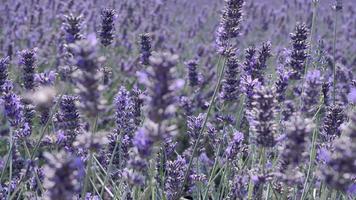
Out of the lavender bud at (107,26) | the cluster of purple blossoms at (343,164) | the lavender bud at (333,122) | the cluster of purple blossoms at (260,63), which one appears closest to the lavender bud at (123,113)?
the lavender bud at (107,26)

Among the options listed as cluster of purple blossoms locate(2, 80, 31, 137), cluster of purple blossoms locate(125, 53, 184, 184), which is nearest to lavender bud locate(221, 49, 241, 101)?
cluster of purple blossoms locate(2, 80, 31, 137)

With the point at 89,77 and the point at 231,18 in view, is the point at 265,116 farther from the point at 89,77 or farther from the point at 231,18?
the point at 231,18

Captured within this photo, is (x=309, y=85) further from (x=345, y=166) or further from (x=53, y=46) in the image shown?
(x=53, y=46)

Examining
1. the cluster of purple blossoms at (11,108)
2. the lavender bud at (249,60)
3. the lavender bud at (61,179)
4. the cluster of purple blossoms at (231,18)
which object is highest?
the cluster of purple blossoms at (231,18)

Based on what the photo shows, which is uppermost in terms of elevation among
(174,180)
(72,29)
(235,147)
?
(72,29)

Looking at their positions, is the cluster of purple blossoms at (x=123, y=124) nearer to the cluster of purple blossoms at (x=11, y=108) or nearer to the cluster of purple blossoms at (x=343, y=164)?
the cluster of purple blossoms at (x=11, y=108)

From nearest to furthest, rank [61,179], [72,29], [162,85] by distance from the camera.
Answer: [61,179], [162,85], [72,29]

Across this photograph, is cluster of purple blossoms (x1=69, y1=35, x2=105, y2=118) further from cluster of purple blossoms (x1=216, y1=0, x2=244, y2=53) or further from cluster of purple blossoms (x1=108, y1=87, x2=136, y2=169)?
cluster of purple blossoms (x1=216, y1=0, x2=244, y2=53)

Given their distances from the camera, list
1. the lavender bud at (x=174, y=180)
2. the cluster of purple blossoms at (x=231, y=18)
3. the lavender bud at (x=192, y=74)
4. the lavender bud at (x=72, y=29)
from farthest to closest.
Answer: the lavender bud at (x=192, y=74) → the cluster of purple blossoms at (x=231, y=18) → the lavender bud at (x=174, y=180) → the lavender bud at (x=72, y=29)

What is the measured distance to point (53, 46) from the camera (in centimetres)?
670

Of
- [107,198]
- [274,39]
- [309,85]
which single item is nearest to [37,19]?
[274,39]

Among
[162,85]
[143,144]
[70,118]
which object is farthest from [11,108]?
[162,85]

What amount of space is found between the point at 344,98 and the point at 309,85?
2.44 meters

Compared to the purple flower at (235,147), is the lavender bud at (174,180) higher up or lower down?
lower down
